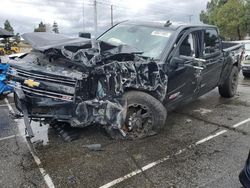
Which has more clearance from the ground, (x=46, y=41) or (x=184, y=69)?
(x=46, y=41)

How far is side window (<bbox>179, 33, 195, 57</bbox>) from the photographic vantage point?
483cm

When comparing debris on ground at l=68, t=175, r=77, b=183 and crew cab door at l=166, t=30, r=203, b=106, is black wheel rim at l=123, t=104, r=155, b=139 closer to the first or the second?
crew cab door at l=166, t=30, r=203, b=106

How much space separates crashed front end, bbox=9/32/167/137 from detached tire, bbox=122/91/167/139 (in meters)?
0.15

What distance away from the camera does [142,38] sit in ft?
16.3

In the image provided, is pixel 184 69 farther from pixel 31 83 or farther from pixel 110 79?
pixel 31 83

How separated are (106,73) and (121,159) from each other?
1.20 meters

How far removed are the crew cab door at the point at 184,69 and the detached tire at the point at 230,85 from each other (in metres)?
2.05

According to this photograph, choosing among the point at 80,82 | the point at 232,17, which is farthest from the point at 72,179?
the point at 232,17

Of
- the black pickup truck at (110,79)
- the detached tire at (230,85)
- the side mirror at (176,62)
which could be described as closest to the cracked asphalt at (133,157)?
the black pickup truck at (110,79)

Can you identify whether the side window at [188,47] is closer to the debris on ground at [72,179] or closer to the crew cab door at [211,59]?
the crew cab door at [211,59]

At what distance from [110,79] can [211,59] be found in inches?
109

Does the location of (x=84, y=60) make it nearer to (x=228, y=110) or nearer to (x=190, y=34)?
(x=190, y=34)

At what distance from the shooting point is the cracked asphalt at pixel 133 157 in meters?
3.32

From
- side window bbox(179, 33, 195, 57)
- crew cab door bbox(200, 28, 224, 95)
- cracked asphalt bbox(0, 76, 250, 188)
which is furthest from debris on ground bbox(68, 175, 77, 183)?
crew cab door bbox(200, 28, 224, 95)
